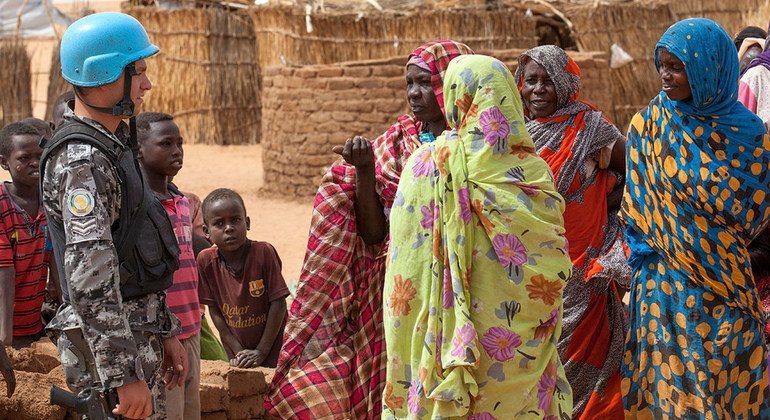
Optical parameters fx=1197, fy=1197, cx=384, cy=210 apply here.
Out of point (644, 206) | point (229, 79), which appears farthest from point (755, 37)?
point (229, 79)

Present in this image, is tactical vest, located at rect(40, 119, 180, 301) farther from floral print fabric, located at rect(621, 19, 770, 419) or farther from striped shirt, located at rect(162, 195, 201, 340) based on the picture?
floral print fabric, located at rect(621, 19, 770, 419)

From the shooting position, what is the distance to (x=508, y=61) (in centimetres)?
1223

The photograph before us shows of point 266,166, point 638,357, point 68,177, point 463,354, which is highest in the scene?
point 68,177

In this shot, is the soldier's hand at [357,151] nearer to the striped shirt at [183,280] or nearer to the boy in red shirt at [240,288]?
the striped shirt at [183,280]

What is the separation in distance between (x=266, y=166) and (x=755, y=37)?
8.41 metres

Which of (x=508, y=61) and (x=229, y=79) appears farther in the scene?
(x=229, y=79)

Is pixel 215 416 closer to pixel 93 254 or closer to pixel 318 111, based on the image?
pixel 93 254

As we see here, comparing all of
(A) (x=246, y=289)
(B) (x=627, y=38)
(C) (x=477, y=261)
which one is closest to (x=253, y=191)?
(B) (x=627, y=38)

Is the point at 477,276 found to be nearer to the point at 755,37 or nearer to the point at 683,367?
the point at 683,367

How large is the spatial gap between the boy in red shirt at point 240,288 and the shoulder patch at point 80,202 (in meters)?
2.10

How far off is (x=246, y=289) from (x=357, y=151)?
1.27 m

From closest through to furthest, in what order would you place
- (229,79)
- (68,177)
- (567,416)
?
1. (68,177)
2. (567,416)
3. (229,79)

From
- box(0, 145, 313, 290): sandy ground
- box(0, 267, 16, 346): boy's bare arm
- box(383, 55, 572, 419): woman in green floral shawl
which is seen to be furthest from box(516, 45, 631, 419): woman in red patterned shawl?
box(0, 145, 313, 290): sandy ground

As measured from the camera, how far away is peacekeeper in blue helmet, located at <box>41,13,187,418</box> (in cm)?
338
